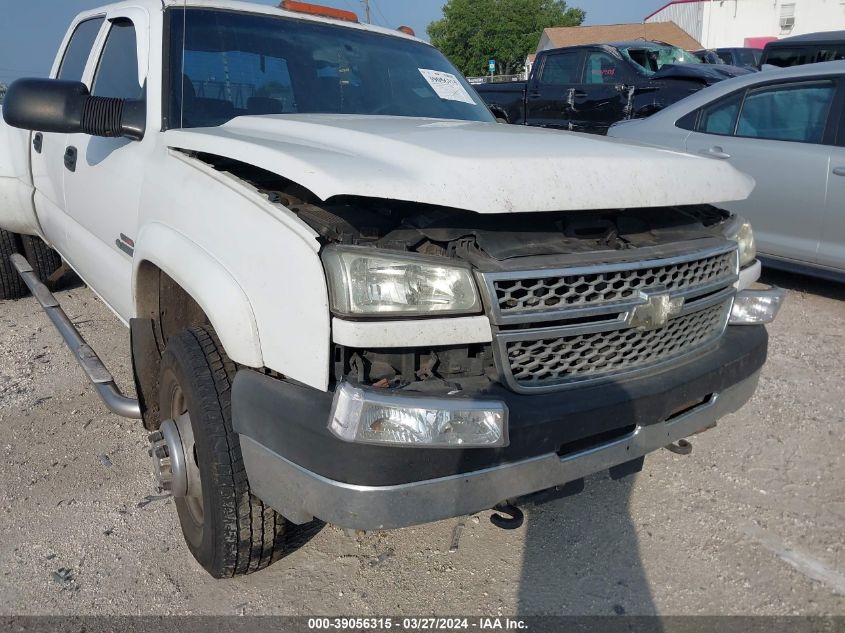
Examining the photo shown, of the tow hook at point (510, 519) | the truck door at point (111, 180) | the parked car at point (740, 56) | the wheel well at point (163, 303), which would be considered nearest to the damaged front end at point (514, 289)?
the tow hook at point (510, 519)

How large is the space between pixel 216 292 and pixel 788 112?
4812 mm

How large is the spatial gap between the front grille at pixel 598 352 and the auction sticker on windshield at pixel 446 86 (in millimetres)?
1816

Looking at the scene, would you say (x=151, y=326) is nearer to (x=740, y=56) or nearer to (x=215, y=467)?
(x=215, y=467)

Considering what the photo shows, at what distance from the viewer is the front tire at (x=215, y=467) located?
79.4 inches

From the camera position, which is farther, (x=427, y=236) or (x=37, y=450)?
(x=37, y=450)

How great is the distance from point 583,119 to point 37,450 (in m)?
8.41

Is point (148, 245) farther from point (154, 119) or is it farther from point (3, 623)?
point (3, 623)

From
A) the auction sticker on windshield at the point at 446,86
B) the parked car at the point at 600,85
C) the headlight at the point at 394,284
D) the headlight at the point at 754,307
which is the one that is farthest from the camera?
the parked car at the point at 600,85

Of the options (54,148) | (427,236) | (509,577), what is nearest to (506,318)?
(427,236)

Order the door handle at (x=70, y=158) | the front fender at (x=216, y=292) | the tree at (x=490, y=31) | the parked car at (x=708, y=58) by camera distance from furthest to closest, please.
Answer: the tree at (x=490, y=31), the parked car at (x=708, y=58), the door handle at (x=70, y=158), the front fender at (x=216, y=292)

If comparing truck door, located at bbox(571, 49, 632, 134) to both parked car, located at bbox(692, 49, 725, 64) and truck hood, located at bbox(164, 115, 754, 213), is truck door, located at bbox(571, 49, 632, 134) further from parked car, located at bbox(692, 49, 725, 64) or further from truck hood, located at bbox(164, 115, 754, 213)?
truck hood, located at bbox(164, 115, 754, 213)

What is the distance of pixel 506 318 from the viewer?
5.77 ft

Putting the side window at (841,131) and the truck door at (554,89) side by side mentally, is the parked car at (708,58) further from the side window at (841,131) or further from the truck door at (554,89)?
the side window at (841,131)

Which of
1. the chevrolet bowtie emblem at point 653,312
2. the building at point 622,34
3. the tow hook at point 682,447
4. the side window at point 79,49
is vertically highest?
the building at point 622,34
